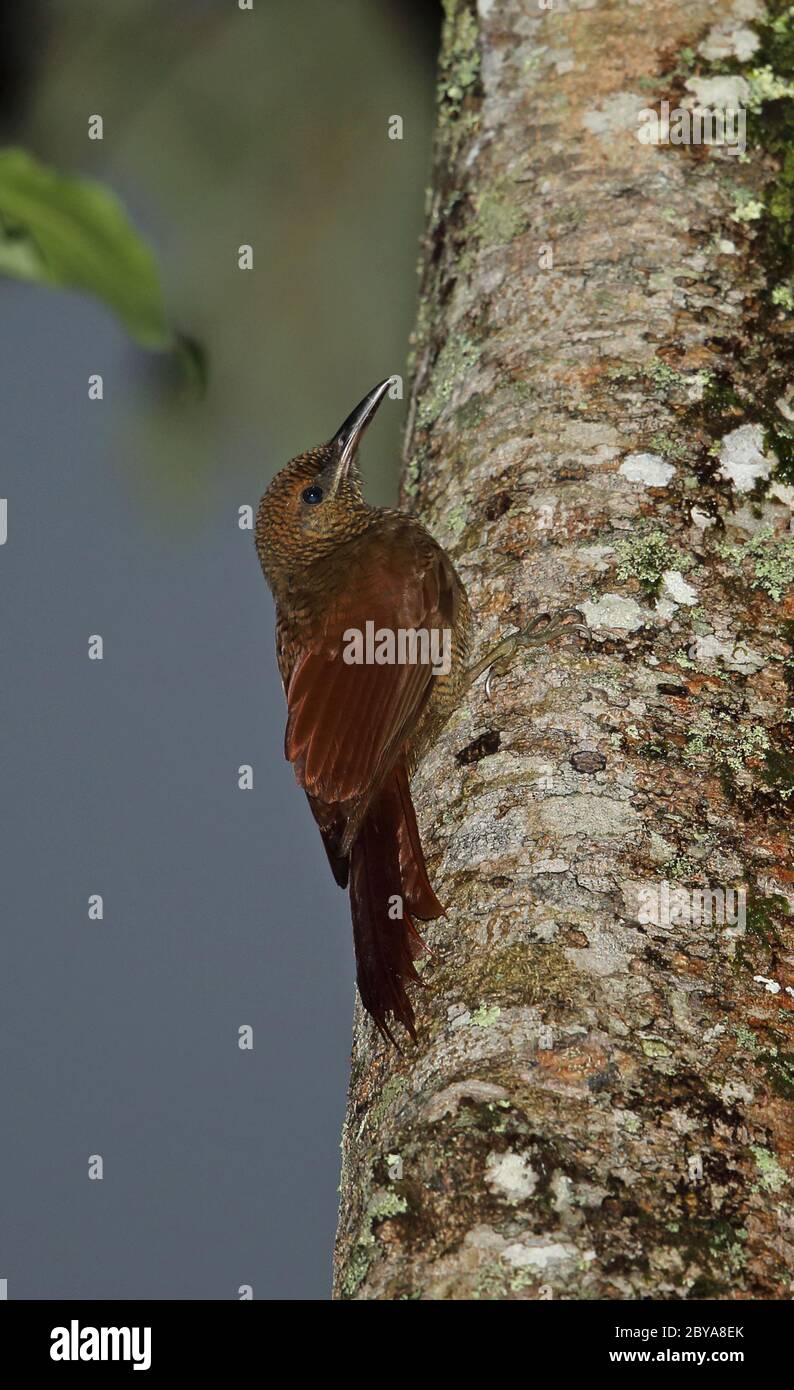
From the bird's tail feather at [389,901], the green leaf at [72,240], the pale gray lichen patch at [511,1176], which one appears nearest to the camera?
the pale gray lichen patch at [511,1176]

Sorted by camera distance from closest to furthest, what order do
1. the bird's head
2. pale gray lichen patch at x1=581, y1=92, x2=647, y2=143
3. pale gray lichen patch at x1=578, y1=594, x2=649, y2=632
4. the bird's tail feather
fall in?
the bird's tail feather < pale gray lichen patch at x1=578, y1=594, x2=649, y2=632 < pale gray lichen patch at x1=581, y1=92, x2=647, y2=143 < the bird's head

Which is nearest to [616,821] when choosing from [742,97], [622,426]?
[622,426]

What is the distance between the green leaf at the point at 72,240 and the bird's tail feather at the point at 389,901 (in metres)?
0.87

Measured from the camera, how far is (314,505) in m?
3.27

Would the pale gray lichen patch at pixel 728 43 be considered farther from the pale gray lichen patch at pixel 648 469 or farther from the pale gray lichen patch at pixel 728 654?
the pale gray lichen patch at pixel 728 654

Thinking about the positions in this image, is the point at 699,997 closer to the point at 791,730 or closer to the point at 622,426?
the point at 791,730

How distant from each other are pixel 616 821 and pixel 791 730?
1.10 feet

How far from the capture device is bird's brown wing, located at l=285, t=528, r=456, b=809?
2357 millimetres

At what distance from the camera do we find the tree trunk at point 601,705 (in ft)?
4.68

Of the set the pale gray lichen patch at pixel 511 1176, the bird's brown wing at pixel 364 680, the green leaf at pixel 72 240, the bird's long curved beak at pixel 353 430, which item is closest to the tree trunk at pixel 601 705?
the pale gray lichen patch at pixel 511 1176

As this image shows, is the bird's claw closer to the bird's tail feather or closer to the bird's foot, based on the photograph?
the bird's foot

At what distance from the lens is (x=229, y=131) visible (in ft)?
13.3

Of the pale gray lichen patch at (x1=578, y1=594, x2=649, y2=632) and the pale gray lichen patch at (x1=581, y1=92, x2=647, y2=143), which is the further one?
the pale gray lichen patch at (x1=581, y1=92, x2=647, y2=143)

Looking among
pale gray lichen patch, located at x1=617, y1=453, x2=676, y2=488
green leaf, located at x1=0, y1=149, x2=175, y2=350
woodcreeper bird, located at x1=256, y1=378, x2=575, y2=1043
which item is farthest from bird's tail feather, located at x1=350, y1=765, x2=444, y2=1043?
green leaf, located at x1=0, y1=149, x2=175, y2=350
